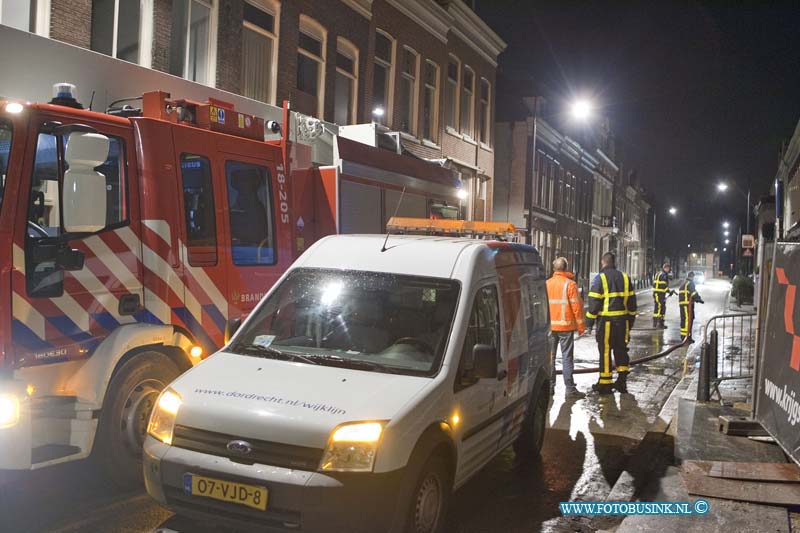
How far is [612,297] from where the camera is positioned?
991 cm

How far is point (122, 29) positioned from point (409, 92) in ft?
34.5

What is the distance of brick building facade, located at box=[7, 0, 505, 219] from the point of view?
37.1 ft

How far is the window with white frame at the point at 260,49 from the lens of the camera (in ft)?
45.3

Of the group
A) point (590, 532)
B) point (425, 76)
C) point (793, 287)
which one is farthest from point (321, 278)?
point (425, 76)

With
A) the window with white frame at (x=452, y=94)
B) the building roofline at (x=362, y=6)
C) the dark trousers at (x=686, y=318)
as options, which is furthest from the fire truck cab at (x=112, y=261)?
the window with white frame at (x=452, y=94)

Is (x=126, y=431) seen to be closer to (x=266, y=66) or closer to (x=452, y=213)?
(x=452, y=213)

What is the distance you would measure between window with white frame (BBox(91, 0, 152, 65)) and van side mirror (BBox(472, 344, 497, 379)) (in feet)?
28.8

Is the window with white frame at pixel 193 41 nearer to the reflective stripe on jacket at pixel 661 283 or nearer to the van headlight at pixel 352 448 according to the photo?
the van headlight at pixel 352 448

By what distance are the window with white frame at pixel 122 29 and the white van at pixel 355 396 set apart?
734 centimetres

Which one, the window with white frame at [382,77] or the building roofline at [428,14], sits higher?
the building roofline at [428,14]

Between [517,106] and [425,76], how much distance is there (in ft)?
43.0

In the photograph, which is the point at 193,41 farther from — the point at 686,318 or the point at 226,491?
the point at 686,318

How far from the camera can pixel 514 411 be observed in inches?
227

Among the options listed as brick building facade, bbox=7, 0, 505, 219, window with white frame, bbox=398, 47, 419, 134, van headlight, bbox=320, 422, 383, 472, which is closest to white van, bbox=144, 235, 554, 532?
van headlight, bbox=320, 422, 383, 472
